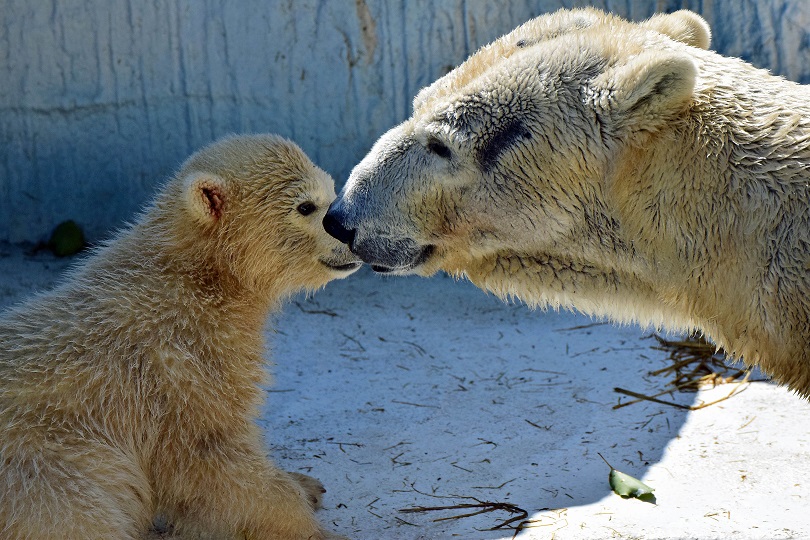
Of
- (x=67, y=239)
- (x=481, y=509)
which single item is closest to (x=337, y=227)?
(x=481, y=509)

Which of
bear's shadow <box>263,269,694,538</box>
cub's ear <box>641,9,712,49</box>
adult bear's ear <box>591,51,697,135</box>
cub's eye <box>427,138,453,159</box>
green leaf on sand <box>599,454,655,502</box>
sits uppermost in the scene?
cub's ear <box>641,9,712,49</box>

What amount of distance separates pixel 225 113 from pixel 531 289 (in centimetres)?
369

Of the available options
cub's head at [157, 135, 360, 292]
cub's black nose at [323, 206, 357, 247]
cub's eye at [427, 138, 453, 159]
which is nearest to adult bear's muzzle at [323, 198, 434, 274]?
cub's black nose at [323, 206, 357, 247]

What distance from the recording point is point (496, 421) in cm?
475

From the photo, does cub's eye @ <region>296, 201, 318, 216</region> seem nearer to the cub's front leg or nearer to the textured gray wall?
the cub's front leg

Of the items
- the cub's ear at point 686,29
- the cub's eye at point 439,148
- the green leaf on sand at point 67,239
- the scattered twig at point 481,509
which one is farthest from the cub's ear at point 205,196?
the green leaf on sand at point 67,239

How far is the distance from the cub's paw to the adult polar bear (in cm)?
125

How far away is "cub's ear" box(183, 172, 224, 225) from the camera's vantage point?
12.1 feet

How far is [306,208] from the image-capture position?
3.93m

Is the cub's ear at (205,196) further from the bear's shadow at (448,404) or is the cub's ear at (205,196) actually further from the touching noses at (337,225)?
the bear's shadow at (448,404)

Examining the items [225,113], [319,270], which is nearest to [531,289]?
[319,270]

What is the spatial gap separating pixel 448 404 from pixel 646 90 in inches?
101

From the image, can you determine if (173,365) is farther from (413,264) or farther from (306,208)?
(413,264)

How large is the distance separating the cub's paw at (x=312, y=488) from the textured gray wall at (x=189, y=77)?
116 inches
